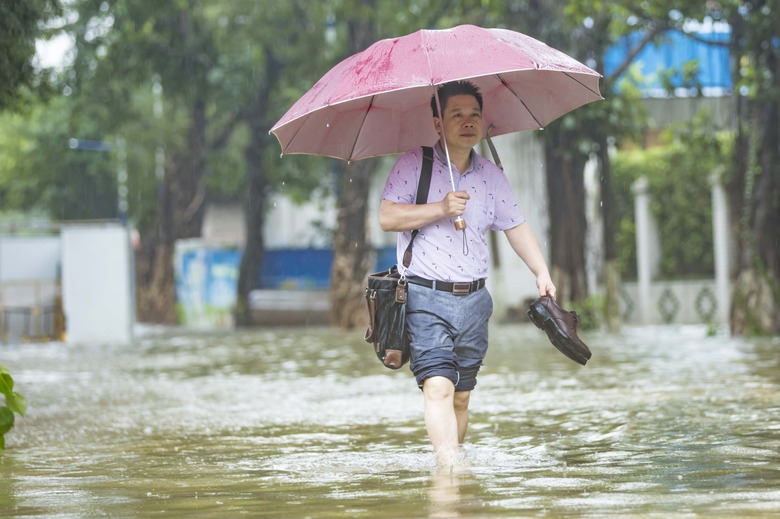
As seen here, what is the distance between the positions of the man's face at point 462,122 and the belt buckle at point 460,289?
2.08ft

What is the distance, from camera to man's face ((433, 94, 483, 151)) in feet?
21.9

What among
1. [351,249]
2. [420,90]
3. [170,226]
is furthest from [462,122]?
[170,226]

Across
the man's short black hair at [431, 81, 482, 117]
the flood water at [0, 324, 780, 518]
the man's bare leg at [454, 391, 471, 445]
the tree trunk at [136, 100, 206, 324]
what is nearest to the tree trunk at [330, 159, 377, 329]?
the tree trunk at [136, 100, 206, 324]

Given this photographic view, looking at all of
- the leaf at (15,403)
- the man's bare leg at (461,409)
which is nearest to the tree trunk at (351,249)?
the leaf at (15,403)

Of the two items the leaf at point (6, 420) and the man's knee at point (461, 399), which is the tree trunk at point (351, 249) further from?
the man's knee at point (461, 399)

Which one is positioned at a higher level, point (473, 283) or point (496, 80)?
point (496, 80)

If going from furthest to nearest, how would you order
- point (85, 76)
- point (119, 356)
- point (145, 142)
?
point (145, 142)
point (85, 76)
point (119, 356)

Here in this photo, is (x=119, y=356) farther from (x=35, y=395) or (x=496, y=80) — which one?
(x=496, y=80)

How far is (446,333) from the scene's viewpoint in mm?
6605

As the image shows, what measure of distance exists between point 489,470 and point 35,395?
7422mm

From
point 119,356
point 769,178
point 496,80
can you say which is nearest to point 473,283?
point 496,80

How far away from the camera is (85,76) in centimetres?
3044

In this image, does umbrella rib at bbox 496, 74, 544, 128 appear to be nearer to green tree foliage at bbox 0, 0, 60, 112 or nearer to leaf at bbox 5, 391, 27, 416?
leaf at bbox 5, 391, 27, 416

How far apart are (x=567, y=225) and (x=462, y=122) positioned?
1559 cm
